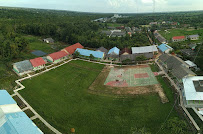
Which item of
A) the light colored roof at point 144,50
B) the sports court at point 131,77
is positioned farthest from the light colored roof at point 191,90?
the light colored roof at point 144,50

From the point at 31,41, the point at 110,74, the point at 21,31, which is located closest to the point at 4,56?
the point at 31,41

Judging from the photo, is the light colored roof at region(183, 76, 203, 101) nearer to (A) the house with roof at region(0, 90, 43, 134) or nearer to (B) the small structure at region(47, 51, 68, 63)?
(A) the house with roof at region(0, 90, 43, 134)

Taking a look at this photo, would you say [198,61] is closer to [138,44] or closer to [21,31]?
[138,44]

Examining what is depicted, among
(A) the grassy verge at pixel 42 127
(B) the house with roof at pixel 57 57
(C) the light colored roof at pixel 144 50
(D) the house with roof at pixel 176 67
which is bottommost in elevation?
(A) the grassy verge at pixel 42 127

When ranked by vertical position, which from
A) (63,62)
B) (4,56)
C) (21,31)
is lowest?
(63,62)

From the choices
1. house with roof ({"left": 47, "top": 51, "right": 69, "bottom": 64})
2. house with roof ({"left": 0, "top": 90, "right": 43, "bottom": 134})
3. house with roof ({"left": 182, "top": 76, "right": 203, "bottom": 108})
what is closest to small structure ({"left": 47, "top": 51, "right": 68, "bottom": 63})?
house with roof ({"left": 47, "top": 51, "right": 69, "bottom": 64})

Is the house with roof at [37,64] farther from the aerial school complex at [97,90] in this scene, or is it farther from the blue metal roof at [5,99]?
the blue metal roof at [5,99]
